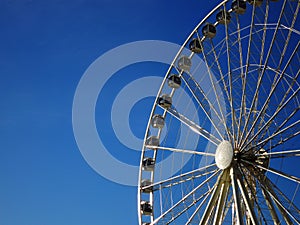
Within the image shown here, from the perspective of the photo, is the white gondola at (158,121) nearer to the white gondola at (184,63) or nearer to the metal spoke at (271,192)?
the white gondola at (184,63)

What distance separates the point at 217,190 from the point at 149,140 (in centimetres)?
676

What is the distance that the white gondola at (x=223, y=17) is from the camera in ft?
81.5

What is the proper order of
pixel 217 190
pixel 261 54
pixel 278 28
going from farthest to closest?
1. pixel 261 54
2. pixel 278 28
3. pixel 217 190

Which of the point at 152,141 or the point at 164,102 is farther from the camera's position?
the point at 164,102

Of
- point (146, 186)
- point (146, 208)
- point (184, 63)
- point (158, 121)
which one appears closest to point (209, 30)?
point (184, 63)

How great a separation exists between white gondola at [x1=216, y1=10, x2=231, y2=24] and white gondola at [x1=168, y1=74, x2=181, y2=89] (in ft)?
11.5

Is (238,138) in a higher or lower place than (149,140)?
lower

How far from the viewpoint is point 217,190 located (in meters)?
20.4

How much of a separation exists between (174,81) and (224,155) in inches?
278

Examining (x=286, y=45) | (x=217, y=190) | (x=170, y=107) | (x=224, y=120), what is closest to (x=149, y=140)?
(x=170, y=107)

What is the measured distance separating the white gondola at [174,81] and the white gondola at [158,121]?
168 cm

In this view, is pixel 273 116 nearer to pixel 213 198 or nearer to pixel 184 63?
pixel 213 198

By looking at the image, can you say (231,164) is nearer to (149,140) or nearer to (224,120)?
(224,120)

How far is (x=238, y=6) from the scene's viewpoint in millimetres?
24953
